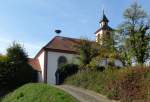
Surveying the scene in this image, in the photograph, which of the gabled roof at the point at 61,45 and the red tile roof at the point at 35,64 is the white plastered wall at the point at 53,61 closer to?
the gabled roof at the point at 61,45

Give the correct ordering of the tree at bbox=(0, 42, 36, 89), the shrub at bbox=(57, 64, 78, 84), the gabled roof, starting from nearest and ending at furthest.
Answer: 1. the tree at bbox=(0, 42, 36, 89)
2. the shrub at bbox=(57, 64, 78, 84)
3. the gabled roof

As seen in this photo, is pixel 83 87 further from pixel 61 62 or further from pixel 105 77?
pixel 61 62

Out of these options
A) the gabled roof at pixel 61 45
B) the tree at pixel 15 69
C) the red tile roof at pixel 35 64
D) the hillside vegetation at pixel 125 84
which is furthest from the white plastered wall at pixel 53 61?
the hillside vegetation at pixel 125 84

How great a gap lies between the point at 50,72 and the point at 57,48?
3639 millimetres

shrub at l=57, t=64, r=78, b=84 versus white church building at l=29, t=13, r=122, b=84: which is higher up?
white church building at l=29, t=13, r=122, b=84

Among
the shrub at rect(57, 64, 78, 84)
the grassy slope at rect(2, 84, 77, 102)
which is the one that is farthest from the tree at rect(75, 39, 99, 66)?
the grassy slope at rect(2, 84, 77, 102)

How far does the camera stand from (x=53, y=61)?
47031 mm

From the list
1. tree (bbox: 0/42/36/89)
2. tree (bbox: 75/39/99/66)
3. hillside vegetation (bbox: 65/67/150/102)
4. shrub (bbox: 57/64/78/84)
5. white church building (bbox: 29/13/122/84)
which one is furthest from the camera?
white church building (bbox: 29/13/122/84)

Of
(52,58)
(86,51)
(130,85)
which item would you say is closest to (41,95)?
(130,85)

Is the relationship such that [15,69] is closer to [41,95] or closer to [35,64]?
[35,64]

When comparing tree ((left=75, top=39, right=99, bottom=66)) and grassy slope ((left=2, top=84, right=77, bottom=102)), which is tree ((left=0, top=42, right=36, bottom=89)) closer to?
tree ((left=75, top=39, right=99, bottom=66))

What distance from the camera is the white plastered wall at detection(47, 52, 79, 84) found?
151 ft

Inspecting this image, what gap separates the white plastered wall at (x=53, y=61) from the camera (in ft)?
151

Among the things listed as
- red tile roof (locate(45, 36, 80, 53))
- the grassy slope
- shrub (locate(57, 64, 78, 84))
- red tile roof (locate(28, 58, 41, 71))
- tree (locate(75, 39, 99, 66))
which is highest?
red tile roof (locate(45, 36, 80, 53))
